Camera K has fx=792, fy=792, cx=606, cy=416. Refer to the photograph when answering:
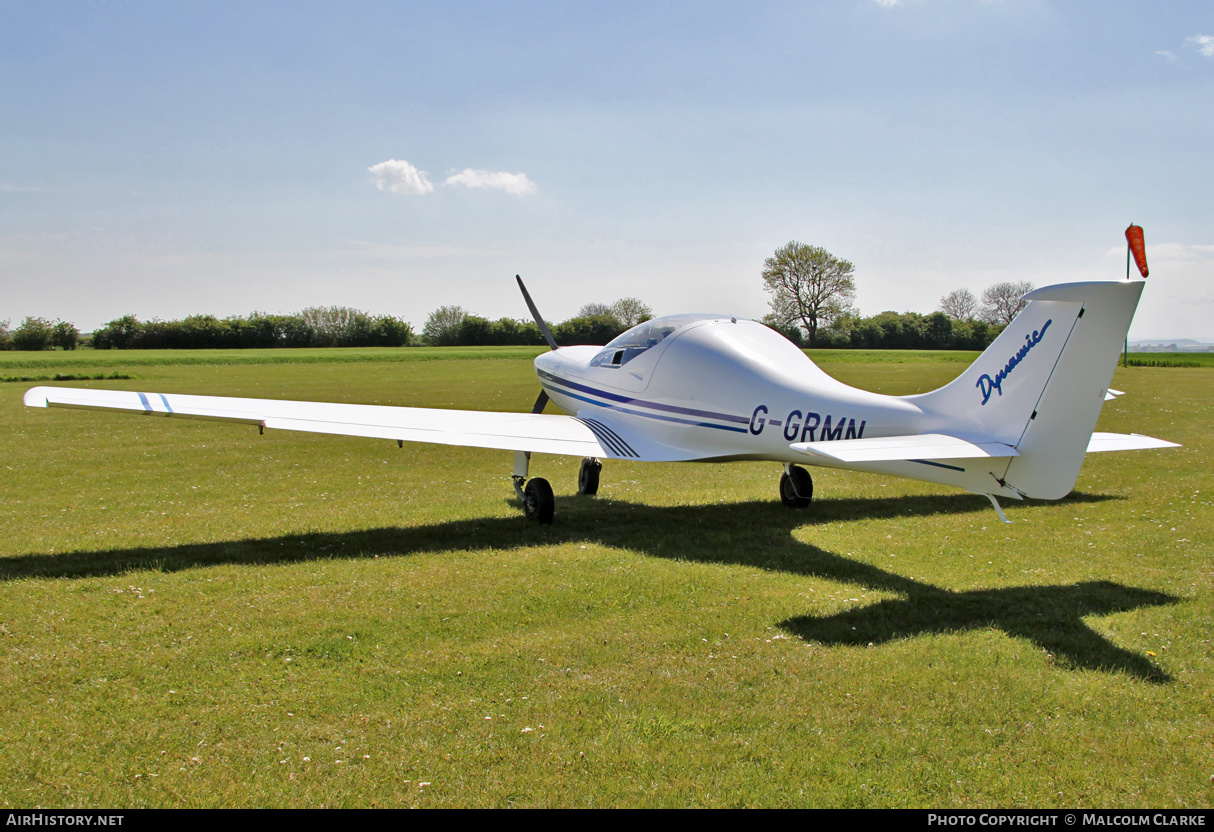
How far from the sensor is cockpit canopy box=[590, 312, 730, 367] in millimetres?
9164

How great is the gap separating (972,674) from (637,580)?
2.70 meters

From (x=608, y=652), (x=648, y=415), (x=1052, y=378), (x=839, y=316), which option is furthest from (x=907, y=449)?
(x=839, y=316)

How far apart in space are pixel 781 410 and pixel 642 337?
2534 mm

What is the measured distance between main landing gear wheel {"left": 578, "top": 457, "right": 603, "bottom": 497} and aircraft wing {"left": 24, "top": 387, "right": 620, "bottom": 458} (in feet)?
3.49

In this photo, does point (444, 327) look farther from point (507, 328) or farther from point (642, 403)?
point (642, 403)

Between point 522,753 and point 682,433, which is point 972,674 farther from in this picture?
point 682,433

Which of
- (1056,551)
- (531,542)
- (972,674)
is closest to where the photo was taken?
(972,674)

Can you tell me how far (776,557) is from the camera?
729 cm

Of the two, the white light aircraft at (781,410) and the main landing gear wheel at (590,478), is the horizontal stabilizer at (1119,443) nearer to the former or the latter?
the white light aircraft at (781,410)

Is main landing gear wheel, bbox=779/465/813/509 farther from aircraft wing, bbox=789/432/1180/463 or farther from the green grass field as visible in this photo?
aircraft wing, bbox=789/432/1180/463

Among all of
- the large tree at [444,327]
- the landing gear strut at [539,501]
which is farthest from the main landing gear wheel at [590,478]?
the large tree at [444,327]

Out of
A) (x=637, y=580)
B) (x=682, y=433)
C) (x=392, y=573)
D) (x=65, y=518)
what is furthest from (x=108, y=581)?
(x=682, y=433)

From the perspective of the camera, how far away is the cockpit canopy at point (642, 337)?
916 centimetres

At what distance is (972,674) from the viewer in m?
4.55
